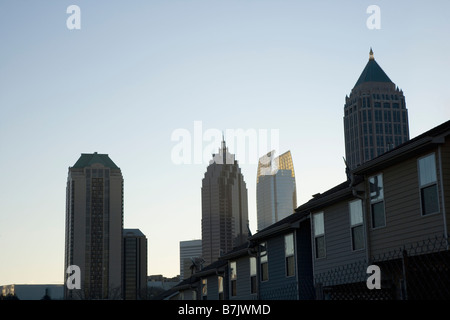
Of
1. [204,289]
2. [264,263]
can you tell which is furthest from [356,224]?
[204,289]

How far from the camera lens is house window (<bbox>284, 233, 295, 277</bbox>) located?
2700 centimetres

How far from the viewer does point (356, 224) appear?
2175cm

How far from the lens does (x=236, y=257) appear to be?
34312 mm

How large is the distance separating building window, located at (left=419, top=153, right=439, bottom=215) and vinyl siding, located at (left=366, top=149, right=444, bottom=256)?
15 cm

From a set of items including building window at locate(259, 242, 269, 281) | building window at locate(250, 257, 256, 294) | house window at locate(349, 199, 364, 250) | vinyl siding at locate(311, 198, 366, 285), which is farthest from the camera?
building window at locate(250, 257, 256, 294)

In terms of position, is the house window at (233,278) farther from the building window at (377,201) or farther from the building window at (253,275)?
the building window at (377,201)

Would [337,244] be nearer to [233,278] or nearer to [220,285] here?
[233,278]

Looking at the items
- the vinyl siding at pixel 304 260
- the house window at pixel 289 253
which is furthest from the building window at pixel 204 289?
the vinyl siding at pixel 304 260

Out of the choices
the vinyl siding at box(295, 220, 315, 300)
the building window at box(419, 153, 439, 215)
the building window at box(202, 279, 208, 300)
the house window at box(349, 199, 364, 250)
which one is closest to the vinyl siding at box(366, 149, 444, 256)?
the building window at box(419, 153, 439, 215)

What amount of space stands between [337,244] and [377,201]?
3420 millimetres

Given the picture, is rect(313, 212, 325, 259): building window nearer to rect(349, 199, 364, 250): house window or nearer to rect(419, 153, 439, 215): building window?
rect(349, 199, 364, 250): house window
